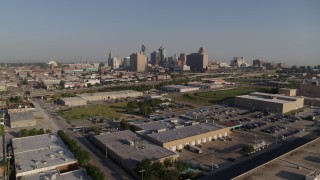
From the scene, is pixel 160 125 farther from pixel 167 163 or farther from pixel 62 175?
pixel 62 175

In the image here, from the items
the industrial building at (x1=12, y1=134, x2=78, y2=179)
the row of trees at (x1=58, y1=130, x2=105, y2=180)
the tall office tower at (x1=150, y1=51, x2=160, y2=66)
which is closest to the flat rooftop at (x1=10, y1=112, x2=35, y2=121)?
the industrial building at (x1=12, y1=134, x2=78, y2=179)

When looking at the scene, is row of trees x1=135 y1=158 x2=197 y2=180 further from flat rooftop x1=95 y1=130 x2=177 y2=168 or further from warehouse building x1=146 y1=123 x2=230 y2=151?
warehouse building x1=146 y1=123 x2=230 y2=151

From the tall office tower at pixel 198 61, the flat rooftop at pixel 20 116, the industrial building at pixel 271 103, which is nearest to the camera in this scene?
the flat rooftop at pixel 20 116

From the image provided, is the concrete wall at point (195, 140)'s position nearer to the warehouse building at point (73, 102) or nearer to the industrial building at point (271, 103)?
the industrial building at point (271, 103)

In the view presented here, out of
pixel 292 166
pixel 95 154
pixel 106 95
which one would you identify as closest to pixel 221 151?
pixel 292 166

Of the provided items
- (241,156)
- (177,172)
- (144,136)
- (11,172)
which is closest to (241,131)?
(241,156)

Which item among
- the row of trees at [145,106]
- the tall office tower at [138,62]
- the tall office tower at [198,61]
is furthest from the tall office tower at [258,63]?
the row of trees at [145,106]
